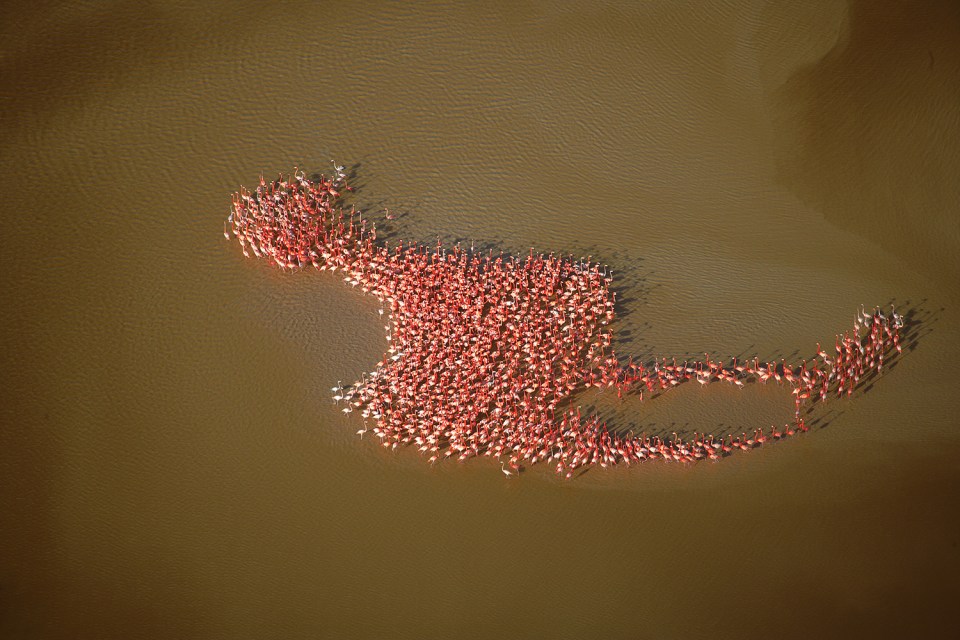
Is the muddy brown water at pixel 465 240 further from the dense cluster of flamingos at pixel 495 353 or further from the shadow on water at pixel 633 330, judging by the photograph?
the dense cluster of flamingos at pixel 495 353

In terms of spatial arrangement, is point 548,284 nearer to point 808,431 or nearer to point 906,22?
point 808,431

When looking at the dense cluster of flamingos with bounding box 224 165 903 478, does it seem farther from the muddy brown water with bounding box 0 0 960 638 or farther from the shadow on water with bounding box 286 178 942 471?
the muddy brown water with bounding box 0 0 960 638

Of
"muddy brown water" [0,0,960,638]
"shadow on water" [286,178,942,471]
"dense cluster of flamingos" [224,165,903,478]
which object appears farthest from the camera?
"shadow on water" [286,178,942,471]

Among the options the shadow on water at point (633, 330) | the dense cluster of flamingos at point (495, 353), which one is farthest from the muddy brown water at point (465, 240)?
the dense cluster of flamingos at point (495, 353)

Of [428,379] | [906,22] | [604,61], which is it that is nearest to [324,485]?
[428,379]

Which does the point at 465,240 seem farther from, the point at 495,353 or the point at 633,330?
the point at 633,330

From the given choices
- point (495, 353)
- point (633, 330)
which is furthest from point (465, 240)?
point (633, 330)

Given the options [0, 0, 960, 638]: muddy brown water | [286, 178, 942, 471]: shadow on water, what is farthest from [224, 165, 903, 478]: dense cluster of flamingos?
[0, 0, 960, 638]: muddy brown water
